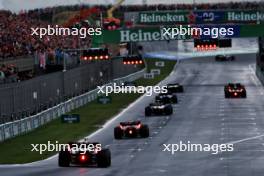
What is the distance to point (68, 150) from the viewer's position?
47.3 metres

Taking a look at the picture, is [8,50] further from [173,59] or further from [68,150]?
[173,59]

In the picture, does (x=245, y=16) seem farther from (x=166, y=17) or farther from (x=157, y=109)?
(x=157, y=109)

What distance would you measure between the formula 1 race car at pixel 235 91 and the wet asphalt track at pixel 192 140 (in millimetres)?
1044

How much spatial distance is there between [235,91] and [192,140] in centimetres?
4047

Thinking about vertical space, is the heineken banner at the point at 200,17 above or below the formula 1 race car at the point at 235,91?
above

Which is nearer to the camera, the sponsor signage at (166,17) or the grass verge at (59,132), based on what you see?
the grass verge at (59,132)

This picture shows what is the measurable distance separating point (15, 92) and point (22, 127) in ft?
8.44

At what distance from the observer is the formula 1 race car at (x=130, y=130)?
64062 mm
